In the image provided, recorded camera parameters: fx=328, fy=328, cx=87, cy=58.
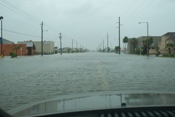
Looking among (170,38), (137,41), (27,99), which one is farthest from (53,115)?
(137,41)

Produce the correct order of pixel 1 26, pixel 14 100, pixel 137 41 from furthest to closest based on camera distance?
pixel 137 41 → pixel 1 26 → pixel 14 100

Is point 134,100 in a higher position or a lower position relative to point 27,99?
higher

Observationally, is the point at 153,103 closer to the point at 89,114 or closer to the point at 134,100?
the point at 134,100

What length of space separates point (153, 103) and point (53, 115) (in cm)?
156

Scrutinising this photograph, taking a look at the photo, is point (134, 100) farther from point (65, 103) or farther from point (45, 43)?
point (45, 43)

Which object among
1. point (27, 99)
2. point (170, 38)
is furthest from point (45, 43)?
point (27, 99)

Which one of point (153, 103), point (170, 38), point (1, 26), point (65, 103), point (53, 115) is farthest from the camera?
point (170, 38)

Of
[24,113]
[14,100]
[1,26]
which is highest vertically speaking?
[1,26]

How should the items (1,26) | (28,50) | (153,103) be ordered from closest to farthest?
1. (153,103)
2. (1,26)
3. (28,50)

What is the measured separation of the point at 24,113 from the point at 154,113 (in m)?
1.74

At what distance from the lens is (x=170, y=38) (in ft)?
324

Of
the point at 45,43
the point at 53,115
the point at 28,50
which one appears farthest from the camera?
the point at 45,43

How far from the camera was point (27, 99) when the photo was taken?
32.6 ft

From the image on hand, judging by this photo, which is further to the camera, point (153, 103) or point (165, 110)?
point (153, 103)
